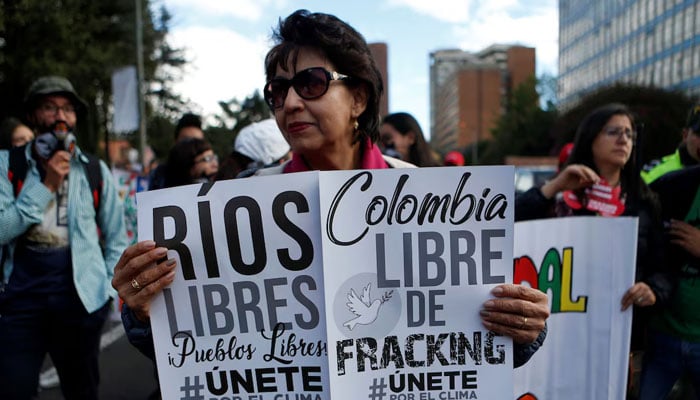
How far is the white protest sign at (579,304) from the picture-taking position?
267cm

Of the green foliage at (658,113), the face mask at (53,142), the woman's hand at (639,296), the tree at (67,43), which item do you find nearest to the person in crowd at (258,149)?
the face mask at (53,142)

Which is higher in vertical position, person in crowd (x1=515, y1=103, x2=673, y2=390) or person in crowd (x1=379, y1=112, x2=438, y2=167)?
person in crowd (x1=379, y1=112, x2=438, y2=167)

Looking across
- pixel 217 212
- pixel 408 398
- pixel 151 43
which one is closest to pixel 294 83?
pixel 217 212

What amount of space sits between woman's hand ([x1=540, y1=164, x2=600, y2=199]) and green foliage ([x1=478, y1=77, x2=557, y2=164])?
50.8m

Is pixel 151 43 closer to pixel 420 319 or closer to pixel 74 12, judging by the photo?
pixel 74 12

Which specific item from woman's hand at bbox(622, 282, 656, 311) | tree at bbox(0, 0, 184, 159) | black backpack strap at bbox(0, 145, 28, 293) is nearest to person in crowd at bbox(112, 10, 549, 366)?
woman's hand at bbox(622, 282, 656, 311)

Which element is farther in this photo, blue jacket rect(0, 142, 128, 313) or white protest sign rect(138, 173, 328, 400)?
blue jacket rect(0, 142, 128, 313)

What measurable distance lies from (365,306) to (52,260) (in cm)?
210

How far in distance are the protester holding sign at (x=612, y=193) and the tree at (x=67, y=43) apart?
535 inches

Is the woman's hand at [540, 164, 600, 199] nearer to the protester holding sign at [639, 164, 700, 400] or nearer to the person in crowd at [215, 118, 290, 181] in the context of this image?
the protester holding sign at [639, 164, 700, 400]

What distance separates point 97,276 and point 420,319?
2.14m

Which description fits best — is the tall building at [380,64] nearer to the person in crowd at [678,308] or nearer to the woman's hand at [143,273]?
the woman's hand at [143,273]

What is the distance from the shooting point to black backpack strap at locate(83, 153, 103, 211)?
3168mm

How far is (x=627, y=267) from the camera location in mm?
2656
